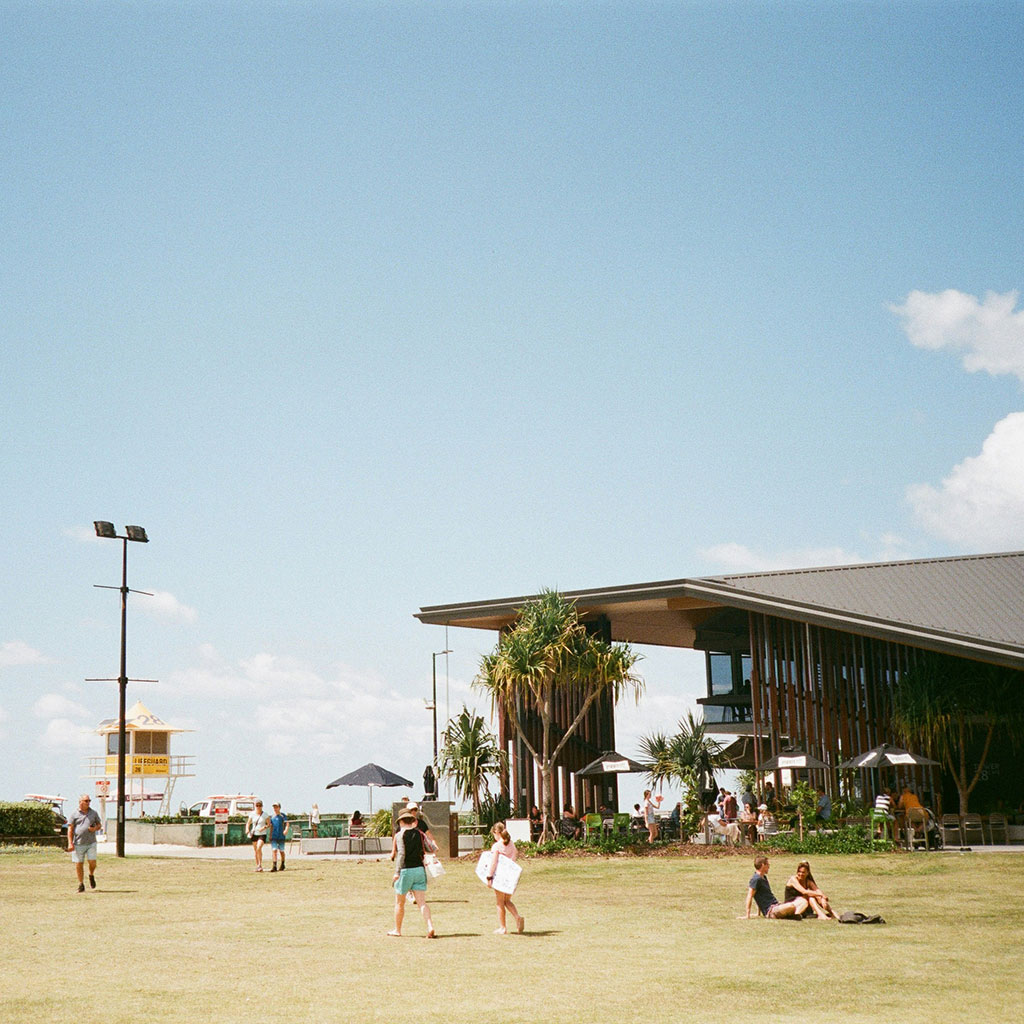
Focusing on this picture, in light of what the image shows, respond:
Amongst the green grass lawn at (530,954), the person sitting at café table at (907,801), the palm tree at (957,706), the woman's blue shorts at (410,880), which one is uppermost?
the palm tree at (957,706)

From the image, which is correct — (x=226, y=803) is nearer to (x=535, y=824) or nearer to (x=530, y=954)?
(x=535, y=824)

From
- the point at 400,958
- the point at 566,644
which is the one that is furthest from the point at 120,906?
the point at 566,644

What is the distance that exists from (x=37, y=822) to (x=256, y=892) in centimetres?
1842

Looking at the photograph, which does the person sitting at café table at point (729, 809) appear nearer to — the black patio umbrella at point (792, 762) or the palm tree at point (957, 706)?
the black patio umbrella at point (792, 762)

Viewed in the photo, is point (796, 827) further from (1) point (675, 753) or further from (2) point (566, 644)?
(2) point (566, 644)

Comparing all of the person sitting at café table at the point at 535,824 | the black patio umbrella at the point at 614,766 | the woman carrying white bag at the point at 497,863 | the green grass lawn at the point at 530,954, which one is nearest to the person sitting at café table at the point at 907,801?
the green grass lawn at the point at 530,954

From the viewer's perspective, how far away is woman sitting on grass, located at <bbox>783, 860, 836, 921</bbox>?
52.6 ft

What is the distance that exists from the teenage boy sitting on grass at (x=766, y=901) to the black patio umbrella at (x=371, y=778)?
81.0 feet

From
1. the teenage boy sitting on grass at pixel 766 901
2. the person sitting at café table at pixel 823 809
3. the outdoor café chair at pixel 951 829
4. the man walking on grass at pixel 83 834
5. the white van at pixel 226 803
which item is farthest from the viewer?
the white van at pixel 226 803

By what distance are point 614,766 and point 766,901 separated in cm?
1600

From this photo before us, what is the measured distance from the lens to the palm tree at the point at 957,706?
30781 mm

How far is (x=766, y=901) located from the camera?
53.7ft

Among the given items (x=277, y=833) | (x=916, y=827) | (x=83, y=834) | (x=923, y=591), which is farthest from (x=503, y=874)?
(x=923, y=591)

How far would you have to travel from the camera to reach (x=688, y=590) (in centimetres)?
3275
